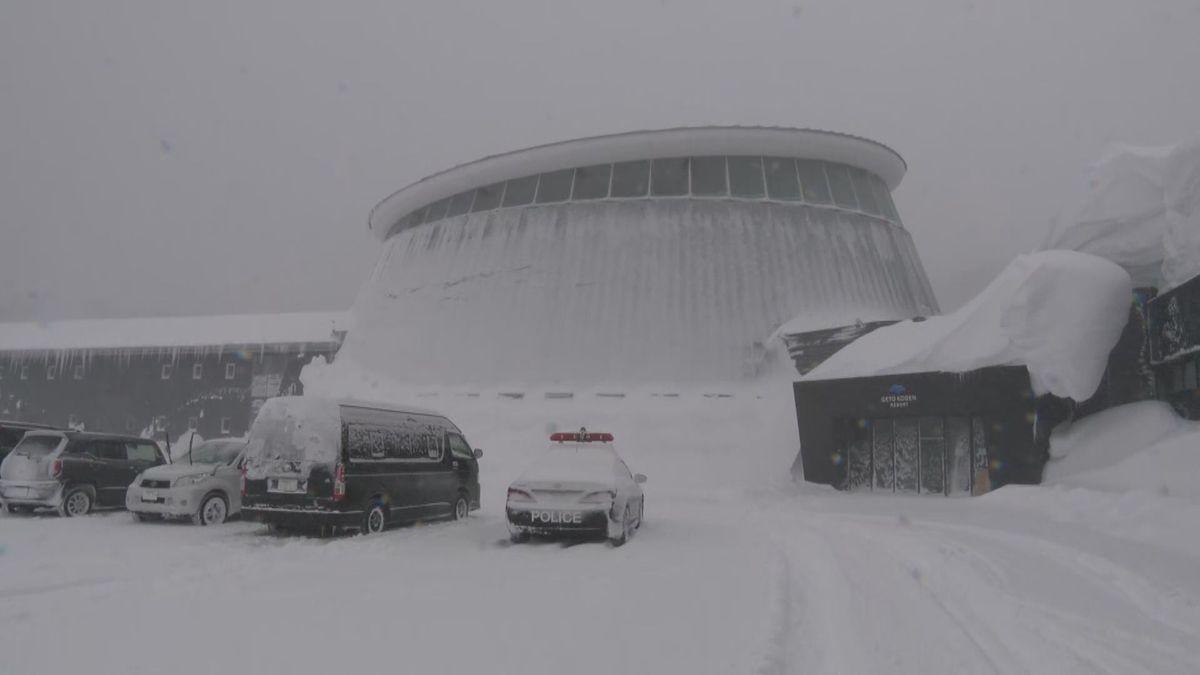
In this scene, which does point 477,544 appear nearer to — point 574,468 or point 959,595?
point 574,468

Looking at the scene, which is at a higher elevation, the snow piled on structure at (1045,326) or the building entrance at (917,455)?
the snow piled on structure at (1045,326)

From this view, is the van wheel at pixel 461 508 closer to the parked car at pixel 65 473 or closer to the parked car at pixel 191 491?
the parked car at pixel 191 491

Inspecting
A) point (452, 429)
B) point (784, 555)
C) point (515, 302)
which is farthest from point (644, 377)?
point (784, 555)

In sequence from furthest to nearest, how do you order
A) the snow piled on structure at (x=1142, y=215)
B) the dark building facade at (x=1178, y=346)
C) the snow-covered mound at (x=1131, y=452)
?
the snow piled on structure at (x=1142, y=215)
the dark building facade at (x=1178, y=346)
the snow-covered mound at (x=1131, y=452)

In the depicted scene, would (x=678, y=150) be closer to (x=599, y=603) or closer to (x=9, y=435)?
(x=9, y=435)

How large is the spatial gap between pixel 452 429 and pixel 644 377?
46.7 ft

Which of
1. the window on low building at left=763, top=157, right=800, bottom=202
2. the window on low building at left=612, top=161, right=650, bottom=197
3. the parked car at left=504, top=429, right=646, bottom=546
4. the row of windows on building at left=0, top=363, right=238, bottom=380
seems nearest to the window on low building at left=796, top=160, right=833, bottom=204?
the window on low building at left=763, top=157, right=800, bottom=202

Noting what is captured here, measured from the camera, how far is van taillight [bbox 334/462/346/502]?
460 inches

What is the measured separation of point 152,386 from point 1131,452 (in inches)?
2153

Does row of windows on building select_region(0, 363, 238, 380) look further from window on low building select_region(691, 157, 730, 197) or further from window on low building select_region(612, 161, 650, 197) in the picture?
window on low building select_region(691, 157, 730, 197)

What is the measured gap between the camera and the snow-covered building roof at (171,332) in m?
55.9

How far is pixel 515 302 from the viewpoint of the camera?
3181 centimetres

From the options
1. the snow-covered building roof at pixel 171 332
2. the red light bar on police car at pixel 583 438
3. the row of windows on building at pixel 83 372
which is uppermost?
the snow-covered building roof at pixel 171 332

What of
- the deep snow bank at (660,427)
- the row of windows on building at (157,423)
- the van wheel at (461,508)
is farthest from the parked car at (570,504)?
the row of windows on building at (157,423)
